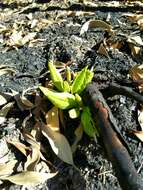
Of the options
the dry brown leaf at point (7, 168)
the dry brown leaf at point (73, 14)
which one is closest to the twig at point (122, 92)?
the dry brown leaf at point (7, 168)

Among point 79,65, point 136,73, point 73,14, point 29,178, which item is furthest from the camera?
point 73,14

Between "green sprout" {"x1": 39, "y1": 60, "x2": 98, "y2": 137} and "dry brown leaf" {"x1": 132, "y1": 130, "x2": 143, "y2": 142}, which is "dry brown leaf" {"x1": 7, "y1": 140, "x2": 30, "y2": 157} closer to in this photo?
"green sprout" {"x1": 39, "y1": 60, "x2": 98, "y2": 137}

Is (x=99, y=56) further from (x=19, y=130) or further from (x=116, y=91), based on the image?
(x=19, y=130)

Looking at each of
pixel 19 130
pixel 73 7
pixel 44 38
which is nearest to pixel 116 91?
pixel 19 130

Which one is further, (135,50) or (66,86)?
(135,50)

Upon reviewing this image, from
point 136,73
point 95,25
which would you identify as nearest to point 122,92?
point 136,73

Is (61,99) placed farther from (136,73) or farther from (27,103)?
(136,73)
